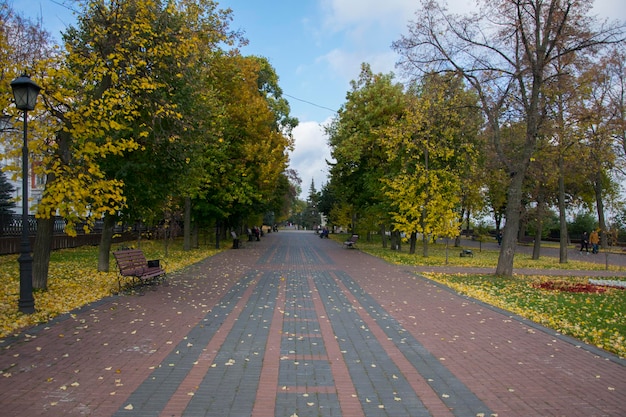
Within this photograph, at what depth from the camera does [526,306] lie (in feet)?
30.9

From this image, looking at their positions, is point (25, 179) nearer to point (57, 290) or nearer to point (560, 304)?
point (57, 290)

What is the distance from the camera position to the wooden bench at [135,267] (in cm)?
1041

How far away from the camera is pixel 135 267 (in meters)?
11.3

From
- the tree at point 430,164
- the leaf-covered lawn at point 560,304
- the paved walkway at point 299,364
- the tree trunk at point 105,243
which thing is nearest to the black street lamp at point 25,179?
the paved walkway at point 299,364

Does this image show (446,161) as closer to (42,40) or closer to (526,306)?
(526,306)

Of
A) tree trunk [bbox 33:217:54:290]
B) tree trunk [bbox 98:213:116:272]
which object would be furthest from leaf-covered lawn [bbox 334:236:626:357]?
tree trunk [bbox 98:213:116:272]

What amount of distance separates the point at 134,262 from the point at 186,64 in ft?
17.7

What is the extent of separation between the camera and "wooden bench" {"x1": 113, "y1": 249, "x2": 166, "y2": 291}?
10.4 meters

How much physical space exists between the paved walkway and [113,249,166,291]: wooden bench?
1361mm

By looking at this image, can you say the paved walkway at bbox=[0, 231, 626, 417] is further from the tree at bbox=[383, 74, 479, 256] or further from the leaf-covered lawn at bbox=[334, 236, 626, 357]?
the tree at bbox=[383, 74, 479, 256]

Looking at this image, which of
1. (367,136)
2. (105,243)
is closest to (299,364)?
(105,243)

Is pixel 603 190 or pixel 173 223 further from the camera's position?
pixel 603 190

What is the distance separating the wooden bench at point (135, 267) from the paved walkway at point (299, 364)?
136 cm

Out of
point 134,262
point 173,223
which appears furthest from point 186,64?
point 173,223
